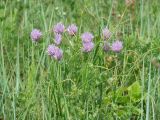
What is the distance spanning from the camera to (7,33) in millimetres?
2465

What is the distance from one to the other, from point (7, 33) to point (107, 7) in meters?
0.72

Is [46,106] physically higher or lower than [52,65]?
lower

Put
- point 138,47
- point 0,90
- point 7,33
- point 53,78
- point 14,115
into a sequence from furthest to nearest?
point 7,33
point 138,47
point 0,90
point 53,78
point 14,115

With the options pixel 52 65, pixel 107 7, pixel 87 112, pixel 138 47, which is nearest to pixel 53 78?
pixel 52 65

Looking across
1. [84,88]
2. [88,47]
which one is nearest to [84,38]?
[88,47]

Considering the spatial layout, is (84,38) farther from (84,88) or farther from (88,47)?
(84,88)

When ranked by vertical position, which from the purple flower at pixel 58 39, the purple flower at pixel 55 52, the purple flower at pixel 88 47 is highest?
the purple flower at pixel 58 39

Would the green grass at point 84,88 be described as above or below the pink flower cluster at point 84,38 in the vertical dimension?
below

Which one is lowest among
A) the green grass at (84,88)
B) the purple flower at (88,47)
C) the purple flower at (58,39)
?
the green grass at (84,88)

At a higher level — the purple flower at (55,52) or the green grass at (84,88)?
the purple flower at (55,52)

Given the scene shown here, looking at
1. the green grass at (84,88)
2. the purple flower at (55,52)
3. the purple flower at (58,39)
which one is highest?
the purple flower at (58,39)

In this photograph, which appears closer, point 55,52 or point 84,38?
point 55,52

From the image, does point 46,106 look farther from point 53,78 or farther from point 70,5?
point 70,5

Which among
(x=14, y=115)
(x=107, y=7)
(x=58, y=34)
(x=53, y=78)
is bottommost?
(x=14, y=115)
